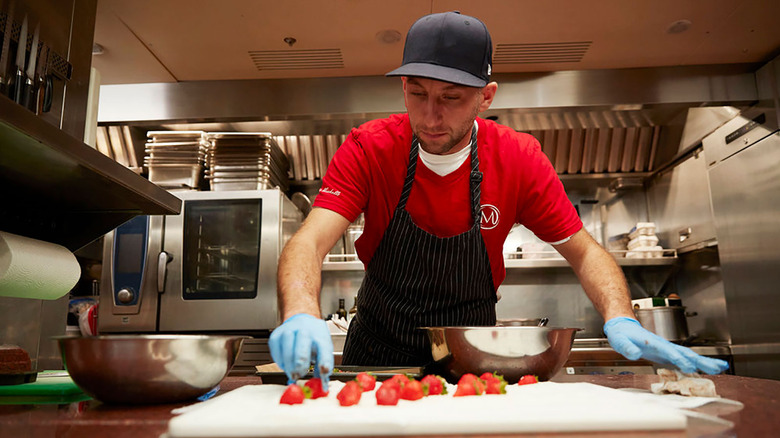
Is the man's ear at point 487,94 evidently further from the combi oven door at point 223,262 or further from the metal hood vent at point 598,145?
the combi oven door at point 223,262

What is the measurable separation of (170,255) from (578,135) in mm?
2969

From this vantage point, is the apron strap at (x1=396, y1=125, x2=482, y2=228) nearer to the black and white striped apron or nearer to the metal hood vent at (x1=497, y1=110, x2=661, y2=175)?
the black and white striped apron

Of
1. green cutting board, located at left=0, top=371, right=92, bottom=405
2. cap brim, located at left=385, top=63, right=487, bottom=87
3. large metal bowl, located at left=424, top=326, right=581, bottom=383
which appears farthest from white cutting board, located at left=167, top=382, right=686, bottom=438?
cap brim, located at left=385, top=63, right=487, bottom=87

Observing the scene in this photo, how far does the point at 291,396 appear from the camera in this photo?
89cm

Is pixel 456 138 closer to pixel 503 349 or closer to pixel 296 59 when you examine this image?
pixel 503 349

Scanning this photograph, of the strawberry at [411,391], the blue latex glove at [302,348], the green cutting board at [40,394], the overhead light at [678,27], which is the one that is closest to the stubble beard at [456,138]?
the blue latex glove at [302,348]

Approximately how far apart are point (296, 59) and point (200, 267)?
1.48 m

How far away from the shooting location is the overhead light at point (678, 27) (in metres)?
2.75

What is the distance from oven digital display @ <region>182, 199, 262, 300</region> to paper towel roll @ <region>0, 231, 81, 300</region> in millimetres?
1748

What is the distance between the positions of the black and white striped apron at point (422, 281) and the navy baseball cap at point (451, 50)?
0.35 metres

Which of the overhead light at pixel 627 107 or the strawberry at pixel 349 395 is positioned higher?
the overhead light at pixel 627 107

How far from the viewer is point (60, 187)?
160cm

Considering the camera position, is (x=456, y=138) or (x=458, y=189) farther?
(x=458, y=189)

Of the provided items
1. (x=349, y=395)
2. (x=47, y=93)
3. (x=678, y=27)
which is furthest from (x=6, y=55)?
(x=678, y=27)
